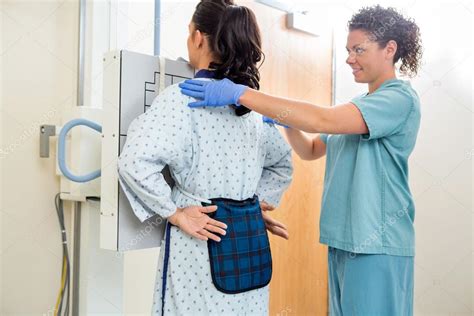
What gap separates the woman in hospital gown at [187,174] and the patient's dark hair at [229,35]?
0.09 ft

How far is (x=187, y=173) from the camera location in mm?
1164

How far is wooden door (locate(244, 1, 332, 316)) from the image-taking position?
2.27 m

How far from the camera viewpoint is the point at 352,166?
1.41m

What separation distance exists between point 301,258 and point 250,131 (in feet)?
4.39

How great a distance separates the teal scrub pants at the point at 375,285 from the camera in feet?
4.32

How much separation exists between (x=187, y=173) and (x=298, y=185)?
1.35 meters

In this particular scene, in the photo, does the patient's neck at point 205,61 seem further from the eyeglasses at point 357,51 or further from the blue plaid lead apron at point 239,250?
the eyeglasses at point 357,51

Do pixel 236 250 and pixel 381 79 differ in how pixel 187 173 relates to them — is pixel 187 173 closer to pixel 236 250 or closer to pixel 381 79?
pixel 236 250

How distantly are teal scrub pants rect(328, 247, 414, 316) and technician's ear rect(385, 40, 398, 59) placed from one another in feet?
1.96
